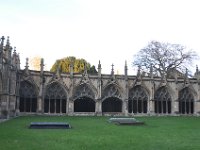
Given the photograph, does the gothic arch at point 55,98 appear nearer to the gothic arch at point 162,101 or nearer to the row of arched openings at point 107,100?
the row of arched openings at point 107,100

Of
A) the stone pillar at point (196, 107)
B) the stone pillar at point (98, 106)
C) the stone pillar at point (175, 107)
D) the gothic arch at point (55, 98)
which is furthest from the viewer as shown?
the stone pillar at point (196, 107)

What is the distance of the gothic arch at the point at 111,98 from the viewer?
41.9 m

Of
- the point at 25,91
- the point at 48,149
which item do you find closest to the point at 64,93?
the point at 25,91

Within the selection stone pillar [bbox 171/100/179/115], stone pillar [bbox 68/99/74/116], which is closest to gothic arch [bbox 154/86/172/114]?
stone pillar [bbox 171/100/179/115]

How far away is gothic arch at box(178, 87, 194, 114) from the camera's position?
45344 mm

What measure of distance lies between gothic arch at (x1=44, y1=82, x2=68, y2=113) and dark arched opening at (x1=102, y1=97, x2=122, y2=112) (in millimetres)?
5014

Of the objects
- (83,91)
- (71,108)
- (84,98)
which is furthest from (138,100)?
(71,108)

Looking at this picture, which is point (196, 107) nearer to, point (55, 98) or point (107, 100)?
point (107, 100)

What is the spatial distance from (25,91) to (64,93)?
459 centimetres

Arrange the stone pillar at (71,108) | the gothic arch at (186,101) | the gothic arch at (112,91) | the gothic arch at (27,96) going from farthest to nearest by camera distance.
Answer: the gothic arch at (186,101) < the gothic arch at (112,91) < the stone pillar at (71,108) < the gothic arch at (27,96)

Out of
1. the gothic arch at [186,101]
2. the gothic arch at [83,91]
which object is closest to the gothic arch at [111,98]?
the gothic arch at [83,91]

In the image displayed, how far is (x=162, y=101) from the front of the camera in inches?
1745

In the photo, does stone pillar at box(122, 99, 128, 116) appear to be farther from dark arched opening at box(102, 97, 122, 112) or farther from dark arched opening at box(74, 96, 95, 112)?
dark arched opening at box(74, 96, 95, 112)

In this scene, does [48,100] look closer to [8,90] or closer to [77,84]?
[77,84]
